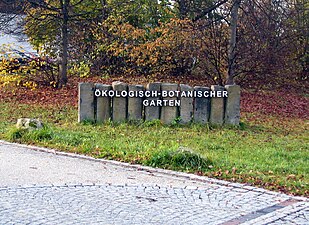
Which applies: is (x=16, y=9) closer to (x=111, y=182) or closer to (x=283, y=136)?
(x=283, y=136)

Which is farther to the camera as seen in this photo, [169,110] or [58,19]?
[58,19]

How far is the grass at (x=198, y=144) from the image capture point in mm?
8609

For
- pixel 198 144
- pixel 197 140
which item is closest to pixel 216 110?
pixel 197 140

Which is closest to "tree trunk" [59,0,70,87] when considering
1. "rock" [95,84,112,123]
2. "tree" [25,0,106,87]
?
"tree" [25,0,106,87]

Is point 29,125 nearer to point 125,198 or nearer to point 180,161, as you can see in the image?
point 180,161

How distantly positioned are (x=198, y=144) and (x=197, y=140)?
1.52 ft

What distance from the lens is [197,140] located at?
1135cm

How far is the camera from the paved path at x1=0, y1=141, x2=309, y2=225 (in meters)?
6.37

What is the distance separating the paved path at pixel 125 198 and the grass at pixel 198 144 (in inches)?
16.8

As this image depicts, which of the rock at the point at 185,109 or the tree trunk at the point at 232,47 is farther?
the tree trunk at the point at 232,47

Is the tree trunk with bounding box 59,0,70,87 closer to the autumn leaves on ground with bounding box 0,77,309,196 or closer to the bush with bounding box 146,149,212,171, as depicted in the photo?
the autumn leaves on ground with bounding box 0,77,309,196

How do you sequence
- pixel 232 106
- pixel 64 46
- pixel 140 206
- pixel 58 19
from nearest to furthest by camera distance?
pixel 140 206 < pixel 232 106 < pixel 64 46 < pixel 58 19

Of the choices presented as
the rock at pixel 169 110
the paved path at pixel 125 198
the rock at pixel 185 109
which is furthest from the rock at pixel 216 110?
the paved path at pixel 125 198

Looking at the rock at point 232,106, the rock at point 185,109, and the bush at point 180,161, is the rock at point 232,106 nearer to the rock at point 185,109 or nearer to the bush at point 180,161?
the rock at point 185,109
